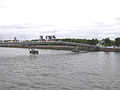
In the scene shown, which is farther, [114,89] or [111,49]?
[111,49]

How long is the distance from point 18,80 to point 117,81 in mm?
12322

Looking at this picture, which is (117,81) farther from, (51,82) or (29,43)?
(29,43)

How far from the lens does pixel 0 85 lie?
2370 centimetres

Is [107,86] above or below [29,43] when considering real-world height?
below

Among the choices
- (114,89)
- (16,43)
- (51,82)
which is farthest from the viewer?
(16,43)

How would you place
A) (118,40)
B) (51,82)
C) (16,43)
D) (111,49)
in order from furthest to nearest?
(118,40) < (111,49) < (16,43) < (51,82)

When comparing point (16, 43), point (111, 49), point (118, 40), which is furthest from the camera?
point (118, 40)

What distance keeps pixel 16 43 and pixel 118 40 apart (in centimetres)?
7992

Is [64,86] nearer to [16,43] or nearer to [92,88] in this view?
[92,88]

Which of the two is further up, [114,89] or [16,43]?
[16,43]

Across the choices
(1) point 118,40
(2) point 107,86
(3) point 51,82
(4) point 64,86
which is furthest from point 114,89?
(1) point 118,40

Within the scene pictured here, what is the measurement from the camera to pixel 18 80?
26.6m

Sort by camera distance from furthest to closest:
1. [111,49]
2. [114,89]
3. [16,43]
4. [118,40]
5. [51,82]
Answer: [118,40], [111,49], [16,43], [51,82], [114,89]

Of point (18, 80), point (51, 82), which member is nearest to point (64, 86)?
point (51, 82)
